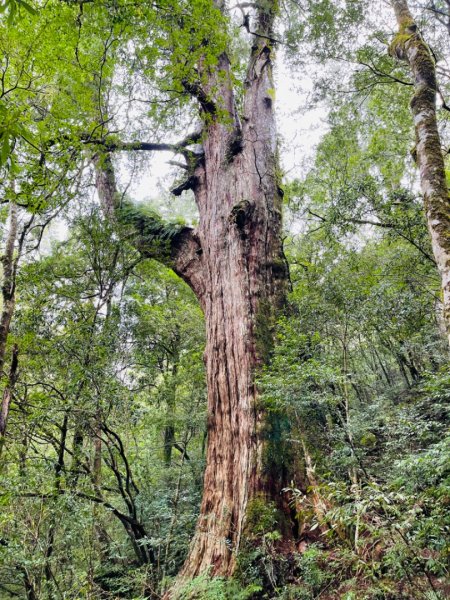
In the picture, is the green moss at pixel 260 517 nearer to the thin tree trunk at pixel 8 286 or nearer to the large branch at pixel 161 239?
the thin tree trunk at pixel 8 286

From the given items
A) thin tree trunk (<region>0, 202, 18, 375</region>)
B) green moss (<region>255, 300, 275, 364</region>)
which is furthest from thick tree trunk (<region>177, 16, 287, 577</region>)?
thin tree trunk (<region>0, 202, 18, 375</region>)

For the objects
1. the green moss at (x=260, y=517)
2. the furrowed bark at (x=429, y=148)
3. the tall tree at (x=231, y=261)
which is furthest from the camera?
the tall tree at (x=231, y=261)

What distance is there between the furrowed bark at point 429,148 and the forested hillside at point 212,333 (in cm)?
3

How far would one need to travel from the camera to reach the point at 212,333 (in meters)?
5.88

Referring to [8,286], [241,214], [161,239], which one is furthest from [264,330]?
[8,286]

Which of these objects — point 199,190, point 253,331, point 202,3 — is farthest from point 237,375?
point 202,3

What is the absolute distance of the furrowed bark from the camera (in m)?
3.57

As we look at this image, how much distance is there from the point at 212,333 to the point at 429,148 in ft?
12.3

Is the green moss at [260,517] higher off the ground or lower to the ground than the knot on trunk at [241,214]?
lower

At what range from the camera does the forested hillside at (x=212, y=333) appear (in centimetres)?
360

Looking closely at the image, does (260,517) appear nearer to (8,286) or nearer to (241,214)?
(8,286)

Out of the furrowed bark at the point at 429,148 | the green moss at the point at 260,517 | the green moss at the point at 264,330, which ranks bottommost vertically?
the green moss at the point at 260,517

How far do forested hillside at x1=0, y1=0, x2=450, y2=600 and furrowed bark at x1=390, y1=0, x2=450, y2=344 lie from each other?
3 cm

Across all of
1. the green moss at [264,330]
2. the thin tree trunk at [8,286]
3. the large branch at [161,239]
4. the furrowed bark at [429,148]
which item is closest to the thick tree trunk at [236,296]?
the green moss at [264,330]
